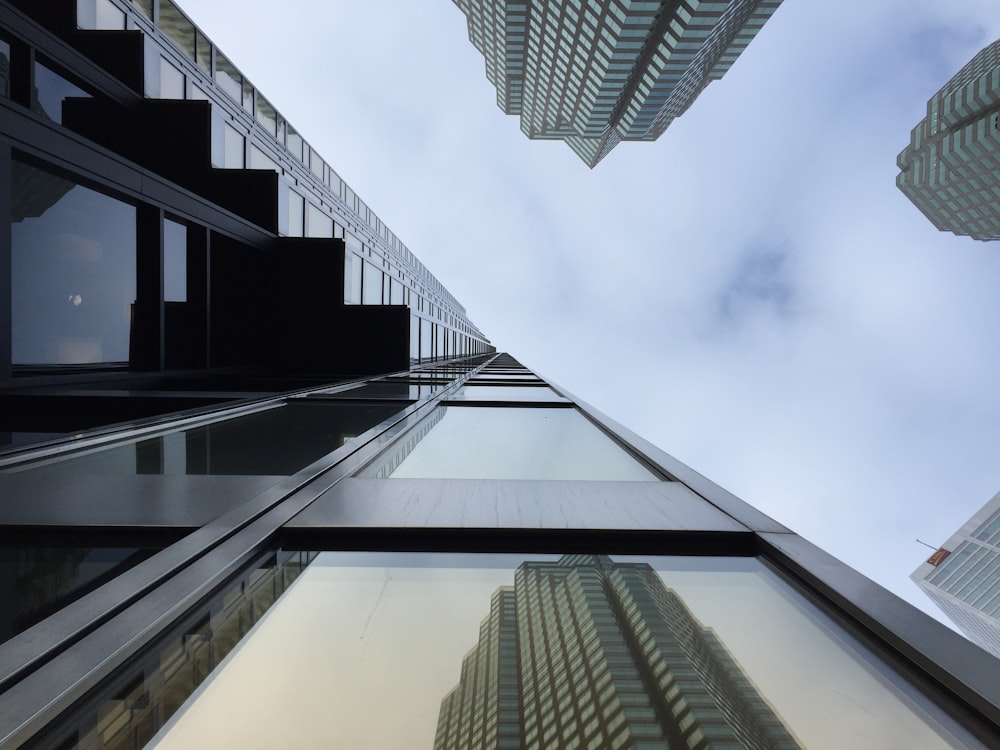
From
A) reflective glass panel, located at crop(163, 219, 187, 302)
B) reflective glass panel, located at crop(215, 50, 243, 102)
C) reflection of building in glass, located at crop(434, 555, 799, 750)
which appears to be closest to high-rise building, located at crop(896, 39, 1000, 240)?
reflective glass panel, located at crop(215, 50, 243, 102)

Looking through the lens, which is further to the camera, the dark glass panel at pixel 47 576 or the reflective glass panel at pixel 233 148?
the reflective glass panel at pixel 233 148

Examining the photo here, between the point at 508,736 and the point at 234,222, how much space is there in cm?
1504

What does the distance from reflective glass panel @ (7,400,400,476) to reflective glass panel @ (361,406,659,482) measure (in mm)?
798

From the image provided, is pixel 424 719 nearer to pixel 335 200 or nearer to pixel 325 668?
pixel 325 668

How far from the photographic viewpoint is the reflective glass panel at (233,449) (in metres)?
4.14

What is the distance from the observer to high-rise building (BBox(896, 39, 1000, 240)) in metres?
75.8

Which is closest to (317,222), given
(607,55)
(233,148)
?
(233,148)

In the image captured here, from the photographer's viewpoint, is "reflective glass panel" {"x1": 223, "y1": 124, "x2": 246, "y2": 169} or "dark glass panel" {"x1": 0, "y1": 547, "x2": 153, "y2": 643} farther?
"reflective glass panel" {"x1": 223, "y1": 124, "x2": 246, "y2": 169}

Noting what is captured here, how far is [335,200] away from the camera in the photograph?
24.5 m

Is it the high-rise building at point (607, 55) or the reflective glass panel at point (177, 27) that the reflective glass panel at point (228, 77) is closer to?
the reflective glass panel at point (177, 27)

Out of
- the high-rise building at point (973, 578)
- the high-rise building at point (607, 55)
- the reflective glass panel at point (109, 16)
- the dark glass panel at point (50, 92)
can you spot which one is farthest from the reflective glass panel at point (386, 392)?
the high-rise building at point (973, 578)

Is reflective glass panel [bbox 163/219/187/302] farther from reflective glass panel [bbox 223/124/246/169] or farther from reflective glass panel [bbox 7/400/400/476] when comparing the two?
reflective glass panel [bbox 7/400/400/476]

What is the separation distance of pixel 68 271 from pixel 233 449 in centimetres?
762

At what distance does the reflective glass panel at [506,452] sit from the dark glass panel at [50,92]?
10285 millimetres
